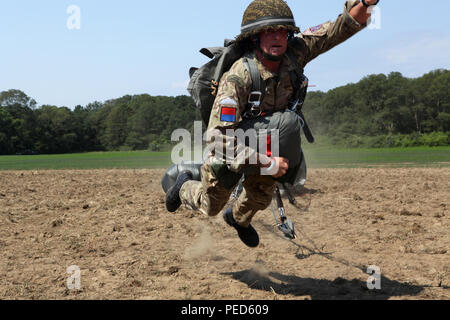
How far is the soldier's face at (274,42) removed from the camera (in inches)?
181

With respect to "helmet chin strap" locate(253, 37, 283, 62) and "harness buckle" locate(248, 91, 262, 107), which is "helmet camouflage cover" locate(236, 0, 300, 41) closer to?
"helmet chin strap" locate(253, 37, 283, 62)

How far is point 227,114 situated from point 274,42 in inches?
35.4

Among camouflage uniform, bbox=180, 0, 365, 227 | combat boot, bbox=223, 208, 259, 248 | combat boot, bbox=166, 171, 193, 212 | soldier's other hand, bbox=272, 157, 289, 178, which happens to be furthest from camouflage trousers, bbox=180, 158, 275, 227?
soldier's other hand, bbox=272, 157, 289, 178

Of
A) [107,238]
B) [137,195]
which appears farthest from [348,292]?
[137,195]

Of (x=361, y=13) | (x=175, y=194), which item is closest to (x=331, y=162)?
(x=175, y=194)

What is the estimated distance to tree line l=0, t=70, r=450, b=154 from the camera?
2391 inches

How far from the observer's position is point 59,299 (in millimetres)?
5020

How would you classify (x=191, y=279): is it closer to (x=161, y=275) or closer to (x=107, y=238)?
(x=161, y=275)

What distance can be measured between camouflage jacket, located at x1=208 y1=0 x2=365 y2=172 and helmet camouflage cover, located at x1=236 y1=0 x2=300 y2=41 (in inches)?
11.6

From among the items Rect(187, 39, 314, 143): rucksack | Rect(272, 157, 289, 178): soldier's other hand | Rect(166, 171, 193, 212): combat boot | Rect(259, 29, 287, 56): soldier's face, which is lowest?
Rect(166, 171, 193, 212): combat boot

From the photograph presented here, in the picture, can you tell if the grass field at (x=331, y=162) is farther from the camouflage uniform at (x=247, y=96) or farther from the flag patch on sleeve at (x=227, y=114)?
the flag patch on sleeve at (x=227, y=114)

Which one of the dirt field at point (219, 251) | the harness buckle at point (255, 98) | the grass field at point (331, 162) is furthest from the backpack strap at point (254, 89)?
the grass field at point (331, 162)

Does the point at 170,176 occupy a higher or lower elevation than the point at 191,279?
higher
